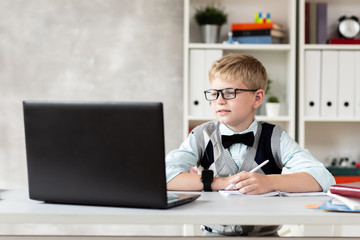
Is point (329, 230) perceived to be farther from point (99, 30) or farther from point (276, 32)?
point (99, 30)

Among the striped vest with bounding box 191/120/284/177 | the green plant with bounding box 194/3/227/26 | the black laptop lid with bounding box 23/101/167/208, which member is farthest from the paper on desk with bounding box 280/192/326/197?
the green plant with bounding box 194/3/227/26

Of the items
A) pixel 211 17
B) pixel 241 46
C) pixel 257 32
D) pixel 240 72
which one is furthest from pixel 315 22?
pixel 240 72

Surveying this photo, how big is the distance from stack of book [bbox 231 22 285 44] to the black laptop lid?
2116 mm

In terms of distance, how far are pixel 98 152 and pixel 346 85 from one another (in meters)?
2.26

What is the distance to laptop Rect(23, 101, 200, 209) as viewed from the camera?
42.4 inches

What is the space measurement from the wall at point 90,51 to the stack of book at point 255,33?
1.37ft

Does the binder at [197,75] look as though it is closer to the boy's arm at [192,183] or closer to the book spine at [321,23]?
the book spine at [321,23]

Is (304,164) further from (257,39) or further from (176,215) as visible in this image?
(257,39)

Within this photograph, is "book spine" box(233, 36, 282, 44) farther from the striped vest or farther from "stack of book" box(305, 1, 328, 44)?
the striped vest

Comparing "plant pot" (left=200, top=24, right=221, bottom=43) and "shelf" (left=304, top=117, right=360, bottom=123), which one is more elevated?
"plant pot" (left=200, top=24, right=221, bottom=43)

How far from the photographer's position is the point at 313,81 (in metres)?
3.03

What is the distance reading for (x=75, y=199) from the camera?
116 centimetres

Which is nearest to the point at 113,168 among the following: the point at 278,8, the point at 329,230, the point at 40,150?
the point at 40,150

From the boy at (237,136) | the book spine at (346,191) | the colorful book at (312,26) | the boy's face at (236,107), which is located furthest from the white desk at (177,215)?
the colorful book at (312,26)
